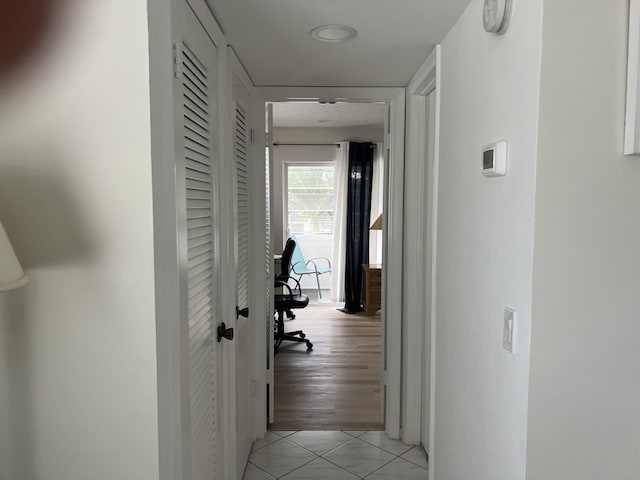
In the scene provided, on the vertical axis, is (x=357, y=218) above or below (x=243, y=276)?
above

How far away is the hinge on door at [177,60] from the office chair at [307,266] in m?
4.94

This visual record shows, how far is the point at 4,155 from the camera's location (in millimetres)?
1001

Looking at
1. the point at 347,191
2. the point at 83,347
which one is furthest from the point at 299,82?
the point at 347,191

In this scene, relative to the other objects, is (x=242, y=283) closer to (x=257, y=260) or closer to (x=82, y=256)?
(x=257, y=260)

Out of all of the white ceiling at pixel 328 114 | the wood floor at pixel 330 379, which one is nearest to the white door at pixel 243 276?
the wood floor at pixel 330 379

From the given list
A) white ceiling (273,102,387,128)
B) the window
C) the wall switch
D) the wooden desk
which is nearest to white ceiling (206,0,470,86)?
the wall switch

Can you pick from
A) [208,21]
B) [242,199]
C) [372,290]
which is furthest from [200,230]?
[372,290]

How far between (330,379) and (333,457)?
1.11 meters

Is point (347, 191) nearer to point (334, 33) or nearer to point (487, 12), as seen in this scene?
point (334, 33)

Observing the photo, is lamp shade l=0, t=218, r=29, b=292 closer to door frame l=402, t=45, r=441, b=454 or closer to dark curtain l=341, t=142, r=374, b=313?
door frame l=402, t=45, r=441, b=454

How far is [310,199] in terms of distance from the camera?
642cm

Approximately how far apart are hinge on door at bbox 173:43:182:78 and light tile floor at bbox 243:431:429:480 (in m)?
2.01

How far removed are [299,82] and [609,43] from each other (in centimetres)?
175

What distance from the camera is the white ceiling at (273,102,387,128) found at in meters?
4.70
